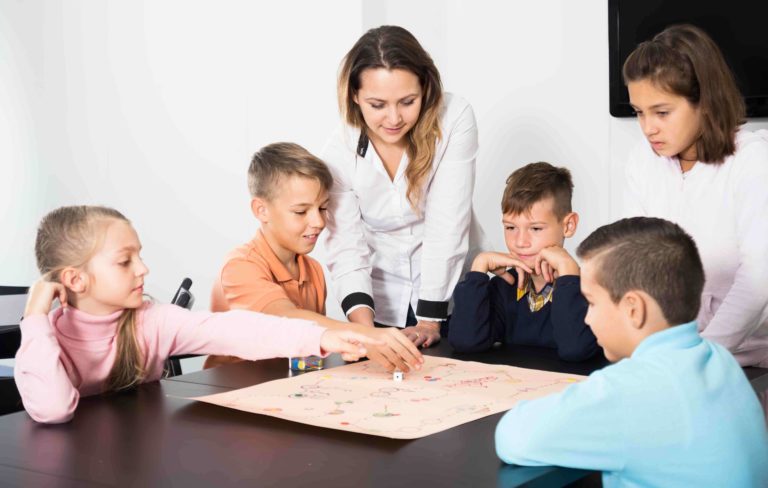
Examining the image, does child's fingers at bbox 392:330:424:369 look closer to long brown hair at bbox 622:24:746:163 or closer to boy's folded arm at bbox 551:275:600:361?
boy's folded arm at bbox 551:275:600:361

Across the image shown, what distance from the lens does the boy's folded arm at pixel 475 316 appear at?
2102mm

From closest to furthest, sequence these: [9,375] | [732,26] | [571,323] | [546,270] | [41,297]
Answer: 1. [41,297]
2. [571,323]
3. [546,270]
4. [9,375]
5. [732,26]

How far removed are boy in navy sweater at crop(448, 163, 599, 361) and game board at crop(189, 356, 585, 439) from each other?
0.70ft

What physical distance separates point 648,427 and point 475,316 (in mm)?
957

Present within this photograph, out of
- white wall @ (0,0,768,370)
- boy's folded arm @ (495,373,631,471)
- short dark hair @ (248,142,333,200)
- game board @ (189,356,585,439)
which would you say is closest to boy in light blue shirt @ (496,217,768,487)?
boy's folded arm @ (495,373,631,471)

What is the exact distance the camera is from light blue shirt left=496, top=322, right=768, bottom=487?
1.19 m

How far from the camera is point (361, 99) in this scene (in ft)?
7.88

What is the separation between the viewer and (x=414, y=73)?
7.78 feet

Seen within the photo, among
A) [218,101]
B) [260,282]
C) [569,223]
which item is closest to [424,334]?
[260,282]

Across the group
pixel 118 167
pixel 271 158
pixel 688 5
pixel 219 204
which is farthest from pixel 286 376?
pixel 118 167

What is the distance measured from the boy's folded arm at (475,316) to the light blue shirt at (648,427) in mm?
827

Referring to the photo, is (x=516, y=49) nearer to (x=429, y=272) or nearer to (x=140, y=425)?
(x=429, y=272)

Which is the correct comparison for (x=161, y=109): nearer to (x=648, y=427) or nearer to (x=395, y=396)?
(x=395, y=396)

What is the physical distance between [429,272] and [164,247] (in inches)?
94.9
